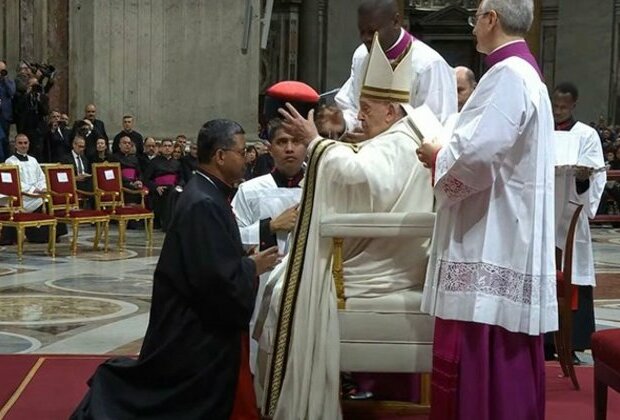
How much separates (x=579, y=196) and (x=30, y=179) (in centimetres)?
732

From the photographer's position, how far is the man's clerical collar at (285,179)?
5121mm

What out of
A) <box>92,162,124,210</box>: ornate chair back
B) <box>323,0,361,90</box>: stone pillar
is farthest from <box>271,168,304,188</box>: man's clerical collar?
<box>323,0,361,90</box>: stone pillar

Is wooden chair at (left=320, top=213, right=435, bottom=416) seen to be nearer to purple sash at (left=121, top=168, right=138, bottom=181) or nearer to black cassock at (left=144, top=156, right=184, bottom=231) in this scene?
purple sash at (left=121, top=168, right=138, bottom=181)

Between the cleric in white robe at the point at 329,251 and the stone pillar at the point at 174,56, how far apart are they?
8.81m

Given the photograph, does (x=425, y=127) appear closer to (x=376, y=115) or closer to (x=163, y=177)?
(x=376, y=115)

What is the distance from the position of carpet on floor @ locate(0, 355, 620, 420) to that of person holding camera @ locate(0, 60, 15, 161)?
7386 millimetres

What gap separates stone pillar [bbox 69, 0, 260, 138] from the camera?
13.0 m

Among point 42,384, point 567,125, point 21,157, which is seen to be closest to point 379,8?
point 567,125

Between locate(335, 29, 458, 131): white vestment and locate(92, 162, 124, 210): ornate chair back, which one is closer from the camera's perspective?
locate(335, 29, 458, 131): white vestment

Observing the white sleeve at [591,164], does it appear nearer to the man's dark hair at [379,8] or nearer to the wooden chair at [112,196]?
the man's dark hair at [379,8]

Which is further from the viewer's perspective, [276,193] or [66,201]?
[66,201]

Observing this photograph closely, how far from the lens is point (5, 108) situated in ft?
42.1

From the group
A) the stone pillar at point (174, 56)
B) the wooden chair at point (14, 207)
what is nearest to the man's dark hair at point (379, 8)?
the wooden chair at point (14, 207)

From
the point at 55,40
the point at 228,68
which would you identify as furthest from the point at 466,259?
the point at 55,40
